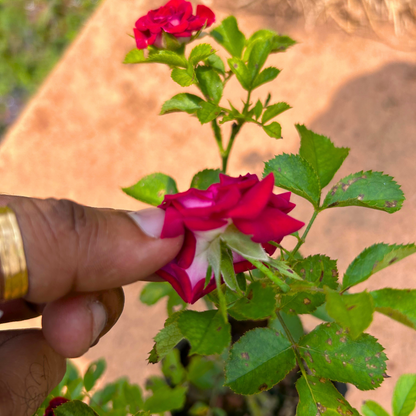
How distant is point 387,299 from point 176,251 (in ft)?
0.64

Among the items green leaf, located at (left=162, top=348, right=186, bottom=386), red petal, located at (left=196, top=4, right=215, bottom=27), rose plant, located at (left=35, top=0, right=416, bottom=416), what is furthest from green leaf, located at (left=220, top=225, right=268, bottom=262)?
green leaf, located at (left=162, top=348, right=186, bottom=386)

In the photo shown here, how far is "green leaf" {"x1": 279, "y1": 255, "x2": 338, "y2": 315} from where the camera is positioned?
1.42 ft

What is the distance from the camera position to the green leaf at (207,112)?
47 centimetres

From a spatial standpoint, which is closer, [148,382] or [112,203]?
[148,382]

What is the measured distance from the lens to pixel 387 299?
34 centimetres

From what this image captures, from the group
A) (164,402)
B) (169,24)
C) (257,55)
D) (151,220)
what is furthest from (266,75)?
(164,402)

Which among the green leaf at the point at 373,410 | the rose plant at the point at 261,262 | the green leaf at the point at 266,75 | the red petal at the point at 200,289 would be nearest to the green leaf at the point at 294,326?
the rose plant at the point at 261,262

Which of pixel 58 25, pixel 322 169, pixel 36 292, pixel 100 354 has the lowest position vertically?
pixel 100 354

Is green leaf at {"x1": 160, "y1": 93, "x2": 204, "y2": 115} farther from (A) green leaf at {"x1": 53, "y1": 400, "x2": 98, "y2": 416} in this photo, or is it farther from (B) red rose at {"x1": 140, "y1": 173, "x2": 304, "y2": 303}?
(A) green leaf at {"x1": 53, "y1": 400, "x2": 98, "y2": 416}

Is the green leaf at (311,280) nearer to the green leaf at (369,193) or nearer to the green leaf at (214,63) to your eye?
the green leaf at (369,193)

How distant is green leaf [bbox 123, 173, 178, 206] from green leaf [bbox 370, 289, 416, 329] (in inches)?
11.5

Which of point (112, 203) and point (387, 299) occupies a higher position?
point (387, 299)

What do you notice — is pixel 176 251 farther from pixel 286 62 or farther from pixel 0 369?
pixel 286 62

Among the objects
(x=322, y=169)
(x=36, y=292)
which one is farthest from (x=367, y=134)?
(x=36, y=292)
